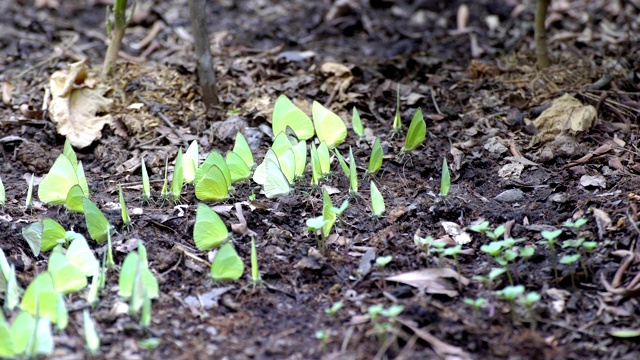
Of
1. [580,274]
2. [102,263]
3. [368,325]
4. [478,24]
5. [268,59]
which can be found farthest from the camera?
[478,24]

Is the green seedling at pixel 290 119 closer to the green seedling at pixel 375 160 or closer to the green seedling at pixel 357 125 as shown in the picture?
the green seedling at pixel 357 125

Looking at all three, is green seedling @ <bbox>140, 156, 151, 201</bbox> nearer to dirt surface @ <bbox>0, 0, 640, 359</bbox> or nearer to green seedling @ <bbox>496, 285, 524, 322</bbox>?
dirt surface @ <bbox>0, 0, 640, 359</bbox>

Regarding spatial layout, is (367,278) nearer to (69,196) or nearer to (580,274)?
(580,274)

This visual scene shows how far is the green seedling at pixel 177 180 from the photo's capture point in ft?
10.8

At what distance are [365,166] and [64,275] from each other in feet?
5.58

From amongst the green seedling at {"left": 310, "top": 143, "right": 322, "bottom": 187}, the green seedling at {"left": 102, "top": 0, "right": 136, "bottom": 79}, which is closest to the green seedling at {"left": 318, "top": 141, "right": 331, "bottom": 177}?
the green seedling at {"left": 310, "top": 143, "right": 322, "bottom": 187}

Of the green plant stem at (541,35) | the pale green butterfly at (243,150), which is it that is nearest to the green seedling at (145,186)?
the pale green butterfly at (243,150)

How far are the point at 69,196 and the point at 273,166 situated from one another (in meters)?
0.96

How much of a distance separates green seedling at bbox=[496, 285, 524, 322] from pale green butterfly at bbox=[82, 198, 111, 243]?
1691 millimetres

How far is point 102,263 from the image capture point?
299 cm

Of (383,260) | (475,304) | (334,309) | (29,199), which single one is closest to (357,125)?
(383,260)

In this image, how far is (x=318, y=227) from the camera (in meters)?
2.81

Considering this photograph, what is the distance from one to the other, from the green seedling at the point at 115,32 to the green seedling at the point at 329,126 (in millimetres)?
1500

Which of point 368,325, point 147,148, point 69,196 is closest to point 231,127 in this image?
point 147,148
